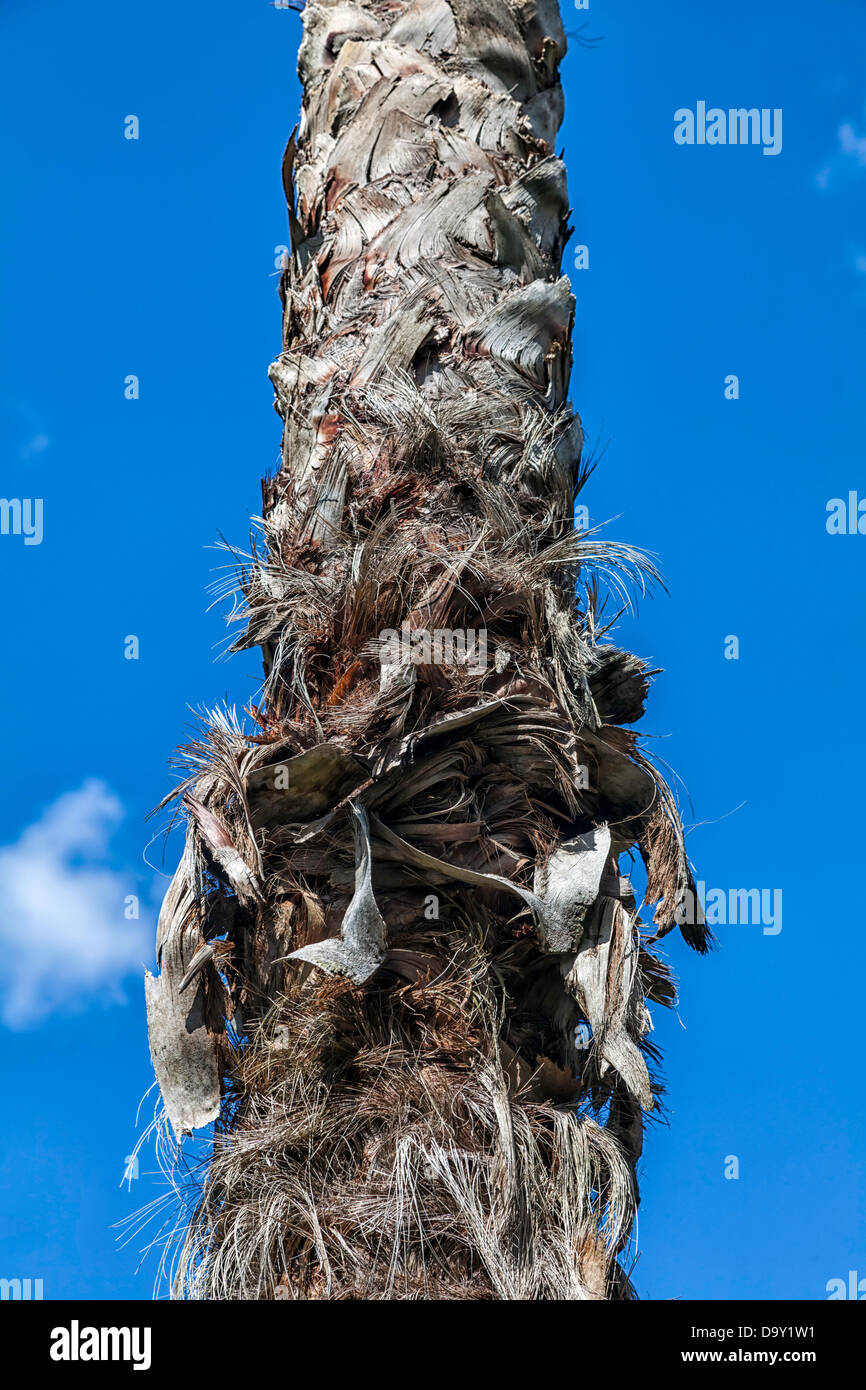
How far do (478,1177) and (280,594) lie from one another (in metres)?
1.41

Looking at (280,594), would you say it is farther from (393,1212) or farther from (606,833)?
(393,1212)

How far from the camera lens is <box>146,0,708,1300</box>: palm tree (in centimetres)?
274

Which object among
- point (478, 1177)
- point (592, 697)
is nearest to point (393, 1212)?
point (478, 1177)

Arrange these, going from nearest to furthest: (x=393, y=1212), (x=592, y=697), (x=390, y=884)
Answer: (x=393, y=1212), (x=390, y=884), (x=592, y=697)

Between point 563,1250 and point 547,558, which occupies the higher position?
point 547,558

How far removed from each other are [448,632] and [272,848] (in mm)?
620

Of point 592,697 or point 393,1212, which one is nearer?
point 393,1212

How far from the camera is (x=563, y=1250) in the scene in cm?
269

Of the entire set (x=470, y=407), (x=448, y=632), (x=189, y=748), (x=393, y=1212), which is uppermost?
(x=470, y=407)

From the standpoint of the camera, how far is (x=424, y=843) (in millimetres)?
3047

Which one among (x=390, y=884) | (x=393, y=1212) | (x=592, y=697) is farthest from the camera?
(x=592, y=697)

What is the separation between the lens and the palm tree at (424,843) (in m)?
2.74
